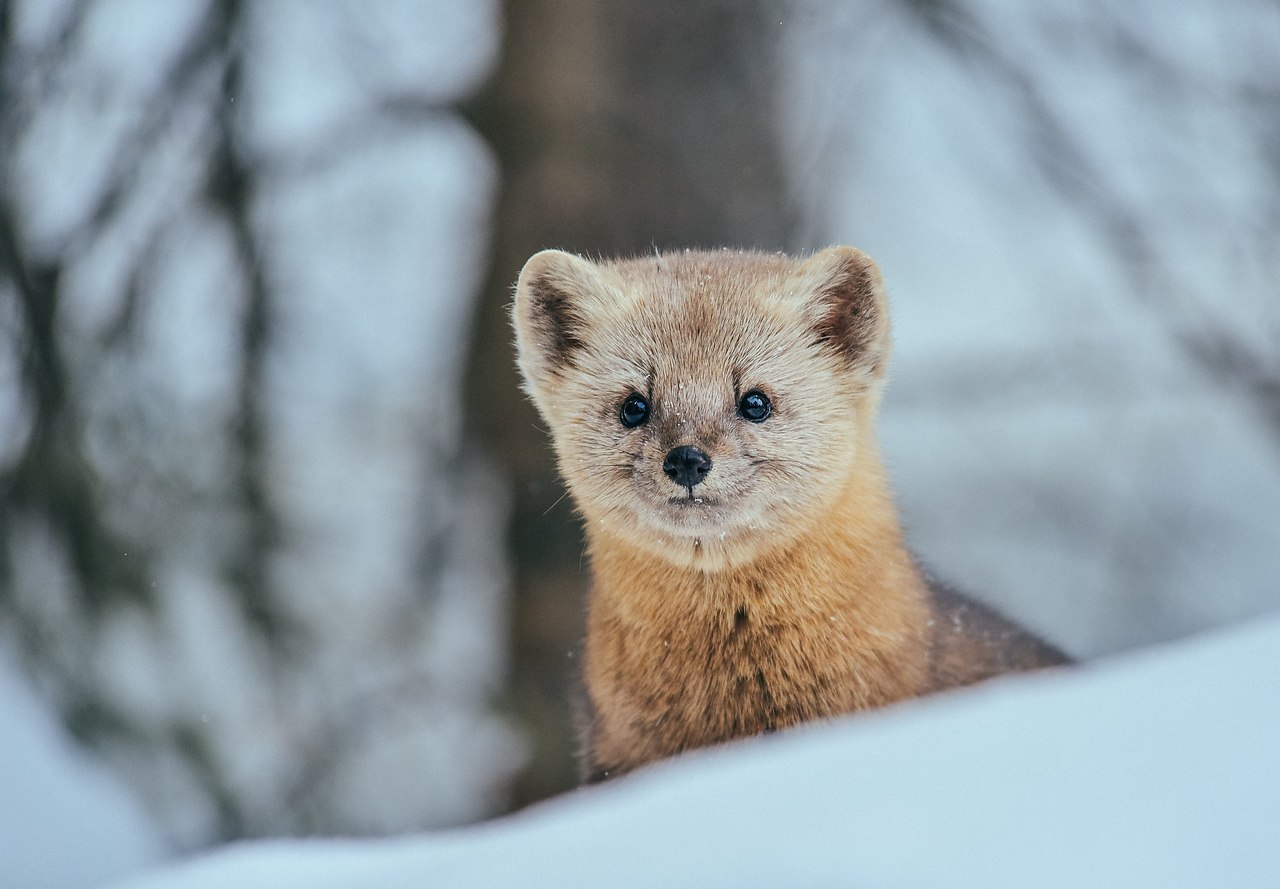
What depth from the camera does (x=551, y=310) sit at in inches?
108

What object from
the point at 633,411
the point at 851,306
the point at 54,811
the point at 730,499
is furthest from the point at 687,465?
the point at 54,811

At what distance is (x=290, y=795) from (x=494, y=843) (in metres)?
4.04

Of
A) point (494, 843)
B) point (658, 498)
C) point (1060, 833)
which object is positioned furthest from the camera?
point (658, 498)

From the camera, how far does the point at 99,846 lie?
4496 millimetres

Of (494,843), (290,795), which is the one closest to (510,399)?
(290,795)

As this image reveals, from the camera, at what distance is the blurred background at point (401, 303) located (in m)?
4.50

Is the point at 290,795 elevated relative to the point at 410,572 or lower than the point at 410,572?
lower

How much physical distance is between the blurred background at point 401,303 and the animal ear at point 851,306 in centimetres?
167

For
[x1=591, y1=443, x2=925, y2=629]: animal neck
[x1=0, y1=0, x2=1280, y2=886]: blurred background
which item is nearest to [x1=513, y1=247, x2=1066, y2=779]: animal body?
[x1=591, y1=443, x2=925, y2=629]: animal neck

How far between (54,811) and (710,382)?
10.9ft

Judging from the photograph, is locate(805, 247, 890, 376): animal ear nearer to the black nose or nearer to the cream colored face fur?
the cream colored face fur

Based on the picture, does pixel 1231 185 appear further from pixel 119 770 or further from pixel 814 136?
pixel 119 770

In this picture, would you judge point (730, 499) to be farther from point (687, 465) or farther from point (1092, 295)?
point (1092, 295)

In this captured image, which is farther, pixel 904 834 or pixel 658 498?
pixel 658 498
